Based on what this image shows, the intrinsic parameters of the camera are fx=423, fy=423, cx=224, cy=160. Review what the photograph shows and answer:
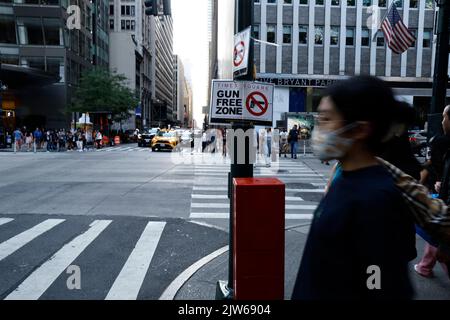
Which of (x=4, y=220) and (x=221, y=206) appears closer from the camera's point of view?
(x=4, y=220)

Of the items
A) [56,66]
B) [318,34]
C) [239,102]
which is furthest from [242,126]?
[56,66]

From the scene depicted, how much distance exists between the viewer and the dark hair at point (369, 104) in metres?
1.85

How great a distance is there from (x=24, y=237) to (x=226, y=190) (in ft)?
21.2

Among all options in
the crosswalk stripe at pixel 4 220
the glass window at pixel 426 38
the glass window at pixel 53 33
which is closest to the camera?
the crosswalk stripe at pixel 4 220

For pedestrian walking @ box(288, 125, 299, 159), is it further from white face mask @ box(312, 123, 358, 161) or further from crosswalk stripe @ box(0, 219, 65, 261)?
white face mask @ box(312, 123, 358, 161)

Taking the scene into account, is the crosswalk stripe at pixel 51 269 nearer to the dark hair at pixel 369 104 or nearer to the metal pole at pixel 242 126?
the metal pole at pixel 242 126

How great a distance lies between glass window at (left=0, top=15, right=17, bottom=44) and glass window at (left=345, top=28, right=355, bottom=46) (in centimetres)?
3633

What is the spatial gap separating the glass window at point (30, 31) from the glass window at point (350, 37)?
33.8 meters

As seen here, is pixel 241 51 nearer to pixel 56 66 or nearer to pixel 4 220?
pixel 4 220

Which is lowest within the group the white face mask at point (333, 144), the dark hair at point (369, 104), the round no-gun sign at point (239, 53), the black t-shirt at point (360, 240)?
the black t-shirt at point (360, 240)

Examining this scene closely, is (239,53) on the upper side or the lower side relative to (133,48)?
lower

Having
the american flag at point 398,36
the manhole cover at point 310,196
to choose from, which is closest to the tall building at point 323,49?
the american flag at point 398,36

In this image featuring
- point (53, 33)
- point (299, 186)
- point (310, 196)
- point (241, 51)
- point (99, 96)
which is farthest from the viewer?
point (53, 33)

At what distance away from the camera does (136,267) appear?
5.59 meters
